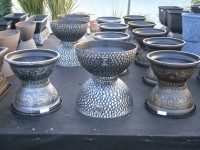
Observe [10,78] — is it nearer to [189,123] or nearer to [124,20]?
[189,123]

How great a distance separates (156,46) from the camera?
1.20m

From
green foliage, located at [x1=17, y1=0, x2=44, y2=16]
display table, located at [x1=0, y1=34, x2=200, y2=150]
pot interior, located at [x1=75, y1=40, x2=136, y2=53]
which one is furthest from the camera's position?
green foliage, located at [x1=17, y1=0, x2=44, y2=16]

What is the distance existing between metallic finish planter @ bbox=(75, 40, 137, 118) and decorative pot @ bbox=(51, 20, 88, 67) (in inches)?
16.1

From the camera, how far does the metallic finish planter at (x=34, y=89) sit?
0.94 metres

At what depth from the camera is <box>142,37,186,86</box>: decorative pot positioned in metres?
1.20

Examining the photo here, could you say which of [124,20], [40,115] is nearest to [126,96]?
[40,115]

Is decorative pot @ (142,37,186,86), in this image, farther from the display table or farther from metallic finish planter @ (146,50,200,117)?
the display table

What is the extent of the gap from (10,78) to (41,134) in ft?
1.81

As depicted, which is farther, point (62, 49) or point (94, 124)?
point (62, 49)

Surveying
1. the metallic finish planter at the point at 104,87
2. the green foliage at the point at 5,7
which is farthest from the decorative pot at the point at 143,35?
the green foliage at the point at 5,7

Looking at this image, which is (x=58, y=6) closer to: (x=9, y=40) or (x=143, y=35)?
(x=143, y=35)

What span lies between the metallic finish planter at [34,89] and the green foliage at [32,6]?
2272 mm

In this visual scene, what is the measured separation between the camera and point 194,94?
1185 millimetres

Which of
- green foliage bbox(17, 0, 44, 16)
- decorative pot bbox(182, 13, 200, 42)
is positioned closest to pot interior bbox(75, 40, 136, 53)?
decorative pot bbox(182, 13, 200, 42)
